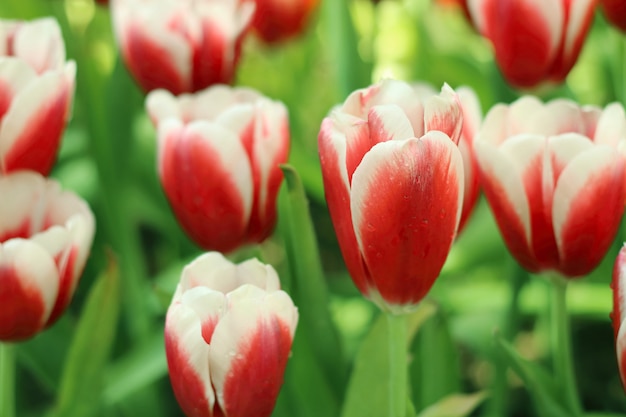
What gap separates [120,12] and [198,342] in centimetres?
44

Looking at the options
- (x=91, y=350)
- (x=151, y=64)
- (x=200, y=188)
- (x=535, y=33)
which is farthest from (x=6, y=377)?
(x=535, y=33)

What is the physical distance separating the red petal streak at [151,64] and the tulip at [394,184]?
327mm

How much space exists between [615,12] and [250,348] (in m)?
0.44

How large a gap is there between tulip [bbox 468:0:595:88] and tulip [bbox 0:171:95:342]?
35cm

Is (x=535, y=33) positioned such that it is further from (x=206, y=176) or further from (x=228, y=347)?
(x=228, y=347)

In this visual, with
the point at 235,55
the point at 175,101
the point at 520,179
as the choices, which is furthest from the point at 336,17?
the point at 520,179

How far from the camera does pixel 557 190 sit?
1.86 ft

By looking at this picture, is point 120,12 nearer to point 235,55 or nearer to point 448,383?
point 235,55

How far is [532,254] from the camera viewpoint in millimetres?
598

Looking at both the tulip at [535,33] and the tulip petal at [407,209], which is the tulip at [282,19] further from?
the tulip petal at [407,209]

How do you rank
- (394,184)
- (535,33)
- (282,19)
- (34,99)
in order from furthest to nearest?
(282,19) → (535,33) → (34,99) → (394,184)

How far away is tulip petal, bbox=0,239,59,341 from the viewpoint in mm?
561

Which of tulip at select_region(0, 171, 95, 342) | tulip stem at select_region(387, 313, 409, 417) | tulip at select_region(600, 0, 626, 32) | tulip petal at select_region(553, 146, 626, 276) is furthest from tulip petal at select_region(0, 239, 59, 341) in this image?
tulip at select_region(600, 0, 626, 32)

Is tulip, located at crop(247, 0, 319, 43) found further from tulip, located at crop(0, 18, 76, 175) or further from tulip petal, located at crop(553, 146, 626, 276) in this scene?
tulip petal, located at crop(553, 146, 626, 276)
